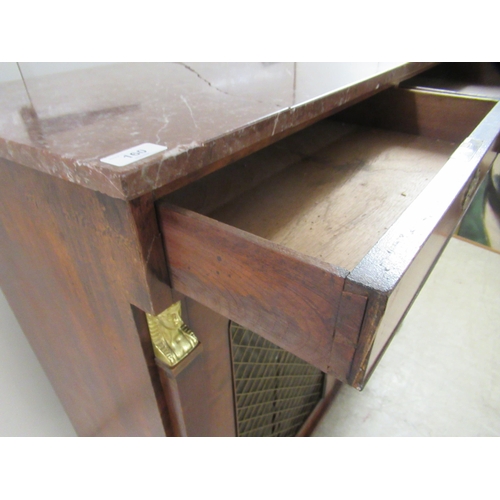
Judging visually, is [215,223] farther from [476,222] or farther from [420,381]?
[476,222]

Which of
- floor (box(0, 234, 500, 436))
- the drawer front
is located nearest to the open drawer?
the drawer front

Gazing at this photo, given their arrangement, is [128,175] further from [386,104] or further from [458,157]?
[386,104]

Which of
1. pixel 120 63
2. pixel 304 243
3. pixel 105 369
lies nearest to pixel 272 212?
pixel 304 243

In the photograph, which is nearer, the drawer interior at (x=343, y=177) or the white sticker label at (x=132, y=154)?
the white sticker label at (x=132, y=154)

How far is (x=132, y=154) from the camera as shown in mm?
393

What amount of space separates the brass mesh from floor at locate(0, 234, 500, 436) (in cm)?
22

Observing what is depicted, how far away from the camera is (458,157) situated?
498mm

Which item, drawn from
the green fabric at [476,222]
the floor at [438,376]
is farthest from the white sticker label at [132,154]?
the green fabric at [476,222]

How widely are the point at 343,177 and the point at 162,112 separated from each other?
0.34 metres

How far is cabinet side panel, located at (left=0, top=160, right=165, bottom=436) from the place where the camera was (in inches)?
18.6

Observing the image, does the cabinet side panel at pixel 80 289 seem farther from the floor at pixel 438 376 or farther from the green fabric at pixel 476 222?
the green fabric at pixel 476 222

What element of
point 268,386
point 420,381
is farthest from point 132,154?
point 420,381

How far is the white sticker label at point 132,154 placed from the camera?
375 millimetres
